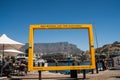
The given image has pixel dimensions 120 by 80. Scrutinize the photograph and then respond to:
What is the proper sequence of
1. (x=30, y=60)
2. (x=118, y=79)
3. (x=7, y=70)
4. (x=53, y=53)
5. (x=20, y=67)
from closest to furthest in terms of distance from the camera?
(x=30, y=60)
(x=118, y=79)
(x=53, y=53)
(x=7, y=70)
(x=20, y=67)

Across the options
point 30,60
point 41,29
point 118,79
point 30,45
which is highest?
point 41,29

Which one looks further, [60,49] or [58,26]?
[60,49]

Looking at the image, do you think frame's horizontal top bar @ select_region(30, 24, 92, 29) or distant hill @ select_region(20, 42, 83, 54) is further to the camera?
distant hill @ select_region(20, 42, 83, 54)

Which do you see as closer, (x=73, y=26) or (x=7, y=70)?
(x=73, y=26)

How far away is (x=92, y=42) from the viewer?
8695 mm

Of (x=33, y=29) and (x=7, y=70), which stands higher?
(x=33, y=29)

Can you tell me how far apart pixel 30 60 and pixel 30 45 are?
64 cm

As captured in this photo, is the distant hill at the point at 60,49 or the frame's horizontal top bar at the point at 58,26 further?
the distant hill at the point at 60,49

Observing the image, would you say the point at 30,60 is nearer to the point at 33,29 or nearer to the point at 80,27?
the point at 33,29

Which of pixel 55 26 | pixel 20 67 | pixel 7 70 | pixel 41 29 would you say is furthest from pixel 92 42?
pixel 20 67

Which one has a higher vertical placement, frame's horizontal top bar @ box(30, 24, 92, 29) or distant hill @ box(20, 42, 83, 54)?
frame's horizontal top bar @ box(30, 24, 92, 29)

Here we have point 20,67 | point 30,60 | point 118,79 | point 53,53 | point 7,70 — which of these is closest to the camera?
point 30,60

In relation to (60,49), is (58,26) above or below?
above

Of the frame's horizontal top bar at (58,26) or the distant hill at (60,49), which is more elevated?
the frame's horizontal top bar at (58,26)
